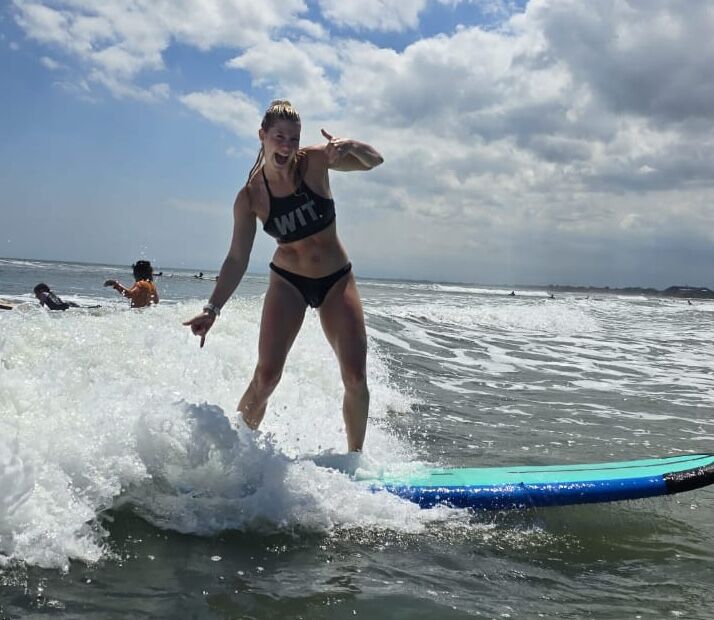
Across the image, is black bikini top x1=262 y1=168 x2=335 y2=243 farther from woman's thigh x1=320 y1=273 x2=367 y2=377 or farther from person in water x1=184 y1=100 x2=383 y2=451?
woman's thigh x1=320 y1=273 x2=367 y2=377

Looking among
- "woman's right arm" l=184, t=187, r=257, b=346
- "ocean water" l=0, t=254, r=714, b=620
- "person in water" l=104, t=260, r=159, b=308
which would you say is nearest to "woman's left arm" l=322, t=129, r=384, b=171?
"woman's right arm" l=184, t=187, r=257, b=346

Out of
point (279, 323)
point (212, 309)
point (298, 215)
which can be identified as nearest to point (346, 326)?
point (279, 323)

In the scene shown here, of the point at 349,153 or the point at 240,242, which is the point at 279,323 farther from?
the point at 349,153

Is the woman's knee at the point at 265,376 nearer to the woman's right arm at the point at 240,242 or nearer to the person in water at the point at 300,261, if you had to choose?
the person in water at the point at 300,261

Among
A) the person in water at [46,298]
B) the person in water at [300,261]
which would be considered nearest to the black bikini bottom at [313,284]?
the person in water at [300,261]

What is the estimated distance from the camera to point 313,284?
162 inches

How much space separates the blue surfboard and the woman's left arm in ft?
6.01

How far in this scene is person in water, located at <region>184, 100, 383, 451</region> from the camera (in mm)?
3947

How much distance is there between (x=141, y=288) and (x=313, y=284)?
6.29m

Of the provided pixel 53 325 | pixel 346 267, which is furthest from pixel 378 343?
pixel 346 267

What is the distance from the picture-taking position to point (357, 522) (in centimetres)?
335

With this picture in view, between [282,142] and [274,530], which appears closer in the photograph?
[274,530]

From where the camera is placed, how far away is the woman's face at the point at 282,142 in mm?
3775

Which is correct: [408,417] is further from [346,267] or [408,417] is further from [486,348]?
[486,348]
